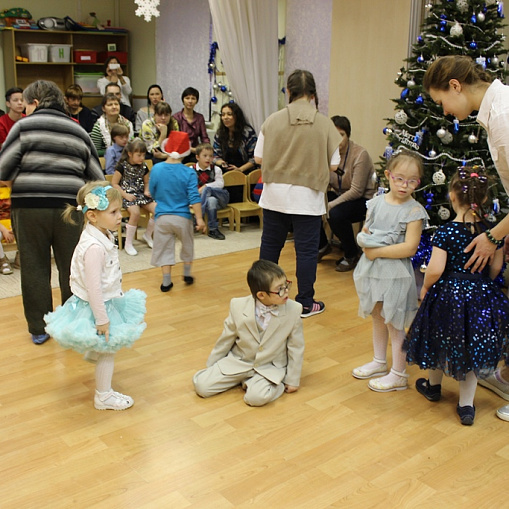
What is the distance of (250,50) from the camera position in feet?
22.4

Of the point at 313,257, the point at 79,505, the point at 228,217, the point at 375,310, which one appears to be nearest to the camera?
the point at 79,505

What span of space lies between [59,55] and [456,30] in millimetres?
5931

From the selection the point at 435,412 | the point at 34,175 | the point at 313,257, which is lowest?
the point at 435,412

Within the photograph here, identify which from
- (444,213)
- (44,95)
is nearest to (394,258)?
(444,213)

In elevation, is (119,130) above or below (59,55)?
below

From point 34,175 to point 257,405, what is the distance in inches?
68.8

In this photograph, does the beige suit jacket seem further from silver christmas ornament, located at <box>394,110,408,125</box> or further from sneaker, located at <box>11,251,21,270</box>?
sneaker, located at <box>11,251,21,270</box>

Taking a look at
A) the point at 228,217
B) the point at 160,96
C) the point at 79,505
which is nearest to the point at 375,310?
the point at 79,505

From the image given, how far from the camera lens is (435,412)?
321 cm

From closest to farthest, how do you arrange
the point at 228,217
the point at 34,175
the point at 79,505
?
the point at 79,505
the point at 34,175
the point at 228,217

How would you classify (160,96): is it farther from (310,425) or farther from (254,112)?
(310,425)

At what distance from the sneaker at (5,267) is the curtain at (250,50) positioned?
3.03 metres

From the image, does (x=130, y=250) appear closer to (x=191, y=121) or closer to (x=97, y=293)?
(x=191, y=121)

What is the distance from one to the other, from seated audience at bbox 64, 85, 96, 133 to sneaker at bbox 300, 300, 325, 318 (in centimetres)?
396
